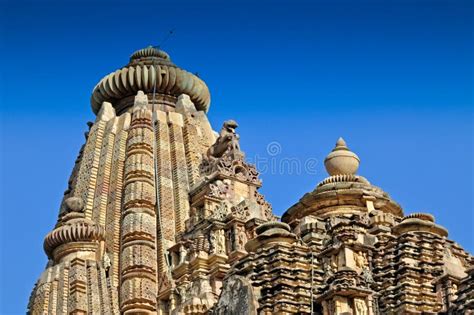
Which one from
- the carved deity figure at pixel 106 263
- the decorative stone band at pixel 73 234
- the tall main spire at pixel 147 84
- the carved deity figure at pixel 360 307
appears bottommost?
the carved deity figure at pixel 360 307

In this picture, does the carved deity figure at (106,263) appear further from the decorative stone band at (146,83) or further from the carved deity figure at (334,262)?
the carved deity figure at (334,262)

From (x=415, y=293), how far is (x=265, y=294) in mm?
3195

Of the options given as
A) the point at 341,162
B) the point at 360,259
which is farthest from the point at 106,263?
the point at 360,259

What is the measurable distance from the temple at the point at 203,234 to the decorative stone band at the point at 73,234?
0.14 feet

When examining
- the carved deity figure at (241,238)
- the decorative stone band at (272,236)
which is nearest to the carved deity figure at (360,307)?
the decorative stone band at (272,236)

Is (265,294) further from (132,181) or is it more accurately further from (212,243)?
(132,181)

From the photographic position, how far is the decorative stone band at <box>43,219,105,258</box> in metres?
37.4

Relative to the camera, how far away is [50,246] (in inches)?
1485

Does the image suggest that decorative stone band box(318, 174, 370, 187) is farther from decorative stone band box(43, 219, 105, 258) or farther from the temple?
decorative stone band box(43, 219, 105, 258)

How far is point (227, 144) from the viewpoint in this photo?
38406 mm

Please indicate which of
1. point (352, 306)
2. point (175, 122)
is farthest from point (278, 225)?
point (175, 122)

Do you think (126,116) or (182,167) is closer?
(182,167)

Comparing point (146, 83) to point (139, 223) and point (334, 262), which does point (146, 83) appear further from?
point (334, 262)

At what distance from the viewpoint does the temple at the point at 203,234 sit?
2209 cm
